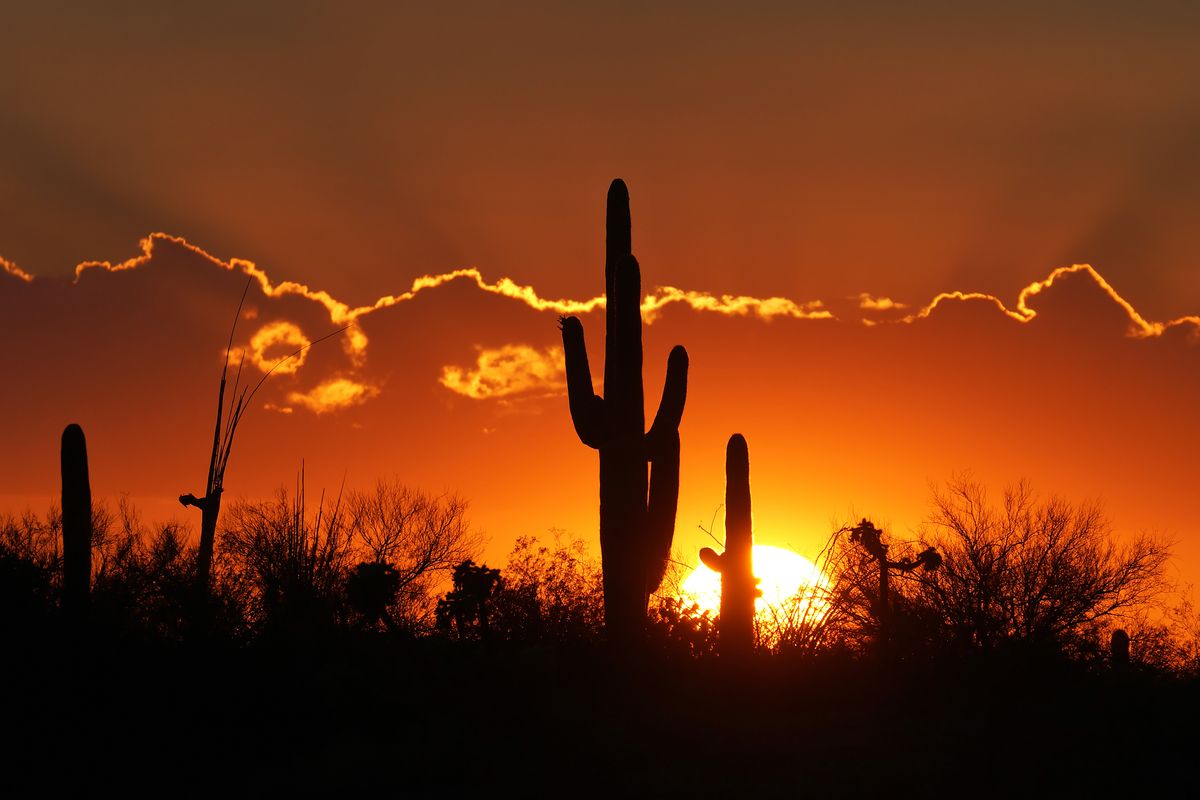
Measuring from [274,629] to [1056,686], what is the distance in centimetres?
1258

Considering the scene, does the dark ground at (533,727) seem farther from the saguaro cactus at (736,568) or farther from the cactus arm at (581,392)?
the cactus arm at (581,392)

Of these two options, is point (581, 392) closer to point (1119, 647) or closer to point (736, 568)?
point (736, 568)

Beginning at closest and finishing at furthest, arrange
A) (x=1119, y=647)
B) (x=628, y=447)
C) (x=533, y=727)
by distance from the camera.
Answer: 1. (x=533, y=727)
2. (x=628, y=447)
3. (x=1119, y=647)

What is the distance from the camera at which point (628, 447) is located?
16719 mm

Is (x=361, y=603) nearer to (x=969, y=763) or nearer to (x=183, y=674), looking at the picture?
(x=183, y=674)

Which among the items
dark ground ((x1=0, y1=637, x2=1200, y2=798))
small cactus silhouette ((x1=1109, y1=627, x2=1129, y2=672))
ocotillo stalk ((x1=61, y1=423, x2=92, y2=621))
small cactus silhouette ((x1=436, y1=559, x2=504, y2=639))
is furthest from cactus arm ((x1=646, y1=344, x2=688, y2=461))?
small cactus silhouette ((x1=1109, y1=627, x2=1129, y2=672))

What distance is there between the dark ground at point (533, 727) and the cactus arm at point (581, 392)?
3153mm

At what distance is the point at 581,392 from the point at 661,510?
6.88 feet

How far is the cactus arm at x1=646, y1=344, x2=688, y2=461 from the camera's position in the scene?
16641 millimetres

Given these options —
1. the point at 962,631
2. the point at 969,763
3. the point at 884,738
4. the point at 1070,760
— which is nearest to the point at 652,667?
the point at 884,738

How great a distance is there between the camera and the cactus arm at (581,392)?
1666 cm

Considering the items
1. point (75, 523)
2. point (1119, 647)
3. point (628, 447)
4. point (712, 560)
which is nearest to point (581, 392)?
point (628, 447)

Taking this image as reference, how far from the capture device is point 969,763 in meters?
14.4

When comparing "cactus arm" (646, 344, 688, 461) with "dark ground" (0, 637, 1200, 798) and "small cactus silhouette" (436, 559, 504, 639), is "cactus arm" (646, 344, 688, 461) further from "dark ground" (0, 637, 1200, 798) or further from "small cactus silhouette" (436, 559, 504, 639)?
"small cactus silhouette" (436, 559, 504, 639)
